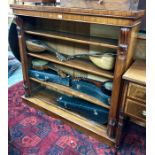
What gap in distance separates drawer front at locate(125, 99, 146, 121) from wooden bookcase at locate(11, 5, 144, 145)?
11cm

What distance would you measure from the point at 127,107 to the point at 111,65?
34 centimetres

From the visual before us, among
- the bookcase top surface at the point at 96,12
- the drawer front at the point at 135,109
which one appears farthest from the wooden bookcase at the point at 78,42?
the drawer front at the point at 135,109

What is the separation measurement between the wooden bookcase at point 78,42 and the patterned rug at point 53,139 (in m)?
0.08

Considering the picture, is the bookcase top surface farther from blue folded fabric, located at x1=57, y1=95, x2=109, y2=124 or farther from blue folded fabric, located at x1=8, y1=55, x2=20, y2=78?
blue folded fabric, located at x1=8, y1=55, x2=20, y2=78

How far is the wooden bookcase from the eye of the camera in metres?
1.14

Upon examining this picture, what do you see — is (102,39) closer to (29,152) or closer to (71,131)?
(71,131)

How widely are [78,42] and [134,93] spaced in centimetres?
68

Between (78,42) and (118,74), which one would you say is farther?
(78,42)

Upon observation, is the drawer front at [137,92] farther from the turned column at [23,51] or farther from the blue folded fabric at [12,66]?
the blue folded fabric at [12,66]

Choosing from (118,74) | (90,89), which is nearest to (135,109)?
(118,74)

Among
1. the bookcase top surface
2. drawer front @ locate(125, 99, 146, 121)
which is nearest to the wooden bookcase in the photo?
the bookcase top surface

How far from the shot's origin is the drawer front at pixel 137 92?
3.74ft

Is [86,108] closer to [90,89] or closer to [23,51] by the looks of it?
[90,89]

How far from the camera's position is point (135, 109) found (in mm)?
1225
